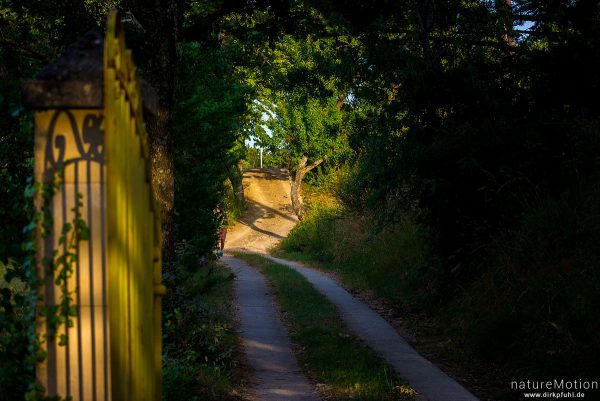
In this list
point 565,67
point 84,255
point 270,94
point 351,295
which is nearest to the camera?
point 84,255

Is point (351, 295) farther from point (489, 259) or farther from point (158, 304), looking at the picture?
point (158, 304)

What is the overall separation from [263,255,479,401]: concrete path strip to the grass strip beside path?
239 millimetres

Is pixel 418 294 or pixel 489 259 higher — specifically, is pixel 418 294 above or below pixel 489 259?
below

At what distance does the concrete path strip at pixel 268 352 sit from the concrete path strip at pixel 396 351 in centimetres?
123

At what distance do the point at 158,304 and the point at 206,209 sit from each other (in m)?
13.7

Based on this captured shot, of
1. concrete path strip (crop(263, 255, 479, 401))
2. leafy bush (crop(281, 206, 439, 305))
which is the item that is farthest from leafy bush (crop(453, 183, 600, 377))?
leafy bush (crop(281, 206, 439, 305))

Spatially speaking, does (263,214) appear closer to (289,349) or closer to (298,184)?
(298,184)

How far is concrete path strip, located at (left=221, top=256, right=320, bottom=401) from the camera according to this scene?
307 inches

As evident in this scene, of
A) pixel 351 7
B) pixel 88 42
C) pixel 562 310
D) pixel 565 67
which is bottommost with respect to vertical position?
pixel 562 310

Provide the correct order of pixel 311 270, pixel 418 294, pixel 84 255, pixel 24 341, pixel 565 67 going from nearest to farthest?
1. pixel 84 255
2. pixel 24 341
3. pixel 565 67
4. pixel 418 294
5. pixel 311 270

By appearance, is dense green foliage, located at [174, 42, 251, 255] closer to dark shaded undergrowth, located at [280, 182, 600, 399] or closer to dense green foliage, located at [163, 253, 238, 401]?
dense green foliage, located at [163, 253, 238, 401]

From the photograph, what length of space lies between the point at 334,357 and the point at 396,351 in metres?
1.40

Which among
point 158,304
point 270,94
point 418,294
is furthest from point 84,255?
point 270,94

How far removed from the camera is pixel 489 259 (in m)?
11.3
